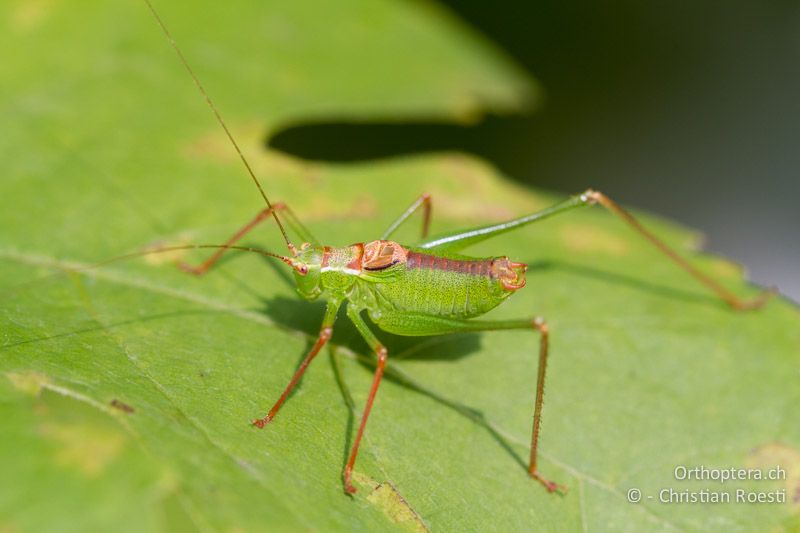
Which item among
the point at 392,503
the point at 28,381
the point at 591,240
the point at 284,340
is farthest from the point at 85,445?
the point at 591,240

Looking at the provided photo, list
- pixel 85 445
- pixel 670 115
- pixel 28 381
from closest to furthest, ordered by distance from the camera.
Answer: pixel 85 445 → pixel 28 381 → pixel 670 115

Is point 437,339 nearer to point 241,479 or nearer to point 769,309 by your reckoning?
point 241,479

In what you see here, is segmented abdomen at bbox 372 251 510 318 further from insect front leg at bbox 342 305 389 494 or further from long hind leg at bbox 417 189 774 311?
long hind leg at bbox 417 189 774 311

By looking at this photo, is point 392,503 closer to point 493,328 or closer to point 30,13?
point 493,328

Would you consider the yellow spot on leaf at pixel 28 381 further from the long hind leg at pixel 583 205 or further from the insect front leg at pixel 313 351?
the long hind leg at pixel 583 205

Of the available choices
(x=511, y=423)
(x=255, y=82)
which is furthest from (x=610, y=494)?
(x=255, y=82)

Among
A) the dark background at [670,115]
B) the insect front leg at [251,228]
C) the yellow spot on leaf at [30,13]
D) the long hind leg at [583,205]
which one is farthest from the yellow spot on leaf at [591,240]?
the yellow spot on leaf at [30,13]

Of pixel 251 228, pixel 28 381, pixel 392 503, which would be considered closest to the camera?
pixel 28 381

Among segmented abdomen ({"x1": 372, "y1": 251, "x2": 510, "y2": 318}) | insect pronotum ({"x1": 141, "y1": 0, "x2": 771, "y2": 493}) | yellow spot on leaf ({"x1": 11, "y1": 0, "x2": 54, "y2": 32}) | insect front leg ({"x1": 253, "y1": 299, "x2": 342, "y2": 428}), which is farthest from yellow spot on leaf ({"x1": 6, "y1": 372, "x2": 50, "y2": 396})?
yellow spot on leaf ({"x1": 11, "y1": 0, "x2": 54, "y2": 32})
